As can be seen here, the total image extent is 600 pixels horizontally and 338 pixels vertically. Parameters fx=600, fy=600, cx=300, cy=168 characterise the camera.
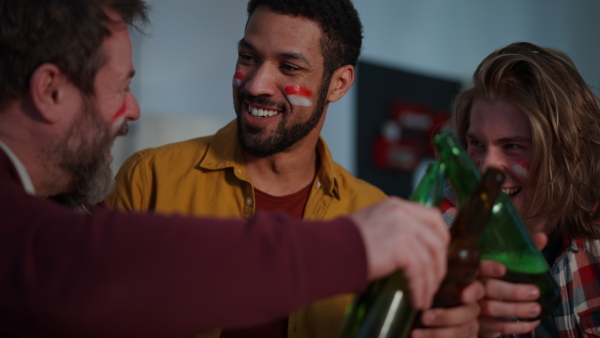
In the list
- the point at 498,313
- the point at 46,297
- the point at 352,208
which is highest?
the point at 46,297

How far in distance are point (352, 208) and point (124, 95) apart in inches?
36.2

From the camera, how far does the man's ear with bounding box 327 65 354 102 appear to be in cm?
180

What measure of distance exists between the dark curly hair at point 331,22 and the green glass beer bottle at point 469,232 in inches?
38.4

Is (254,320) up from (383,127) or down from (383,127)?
up

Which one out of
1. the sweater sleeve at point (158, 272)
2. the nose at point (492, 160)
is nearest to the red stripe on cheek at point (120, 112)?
the sweater sleeve at point (158, 272)

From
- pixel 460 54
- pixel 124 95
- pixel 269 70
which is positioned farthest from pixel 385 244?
pixel 460 54

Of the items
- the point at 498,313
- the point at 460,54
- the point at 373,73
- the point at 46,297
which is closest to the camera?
the point at 46,297

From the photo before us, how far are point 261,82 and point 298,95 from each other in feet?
0.39

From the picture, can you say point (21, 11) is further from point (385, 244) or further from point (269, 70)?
point (269, 70)

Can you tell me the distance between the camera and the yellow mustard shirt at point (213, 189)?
1.51 meters

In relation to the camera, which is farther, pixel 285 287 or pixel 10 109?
pixel 10 109

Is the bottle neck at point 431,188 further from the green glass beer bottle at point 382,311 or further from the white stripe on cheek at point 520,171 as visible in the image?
the white stripe on cheek at point 520,171

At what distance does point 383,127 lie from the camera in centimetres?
470

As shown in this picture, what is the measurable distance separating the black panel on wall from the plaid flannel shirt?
119 inches
